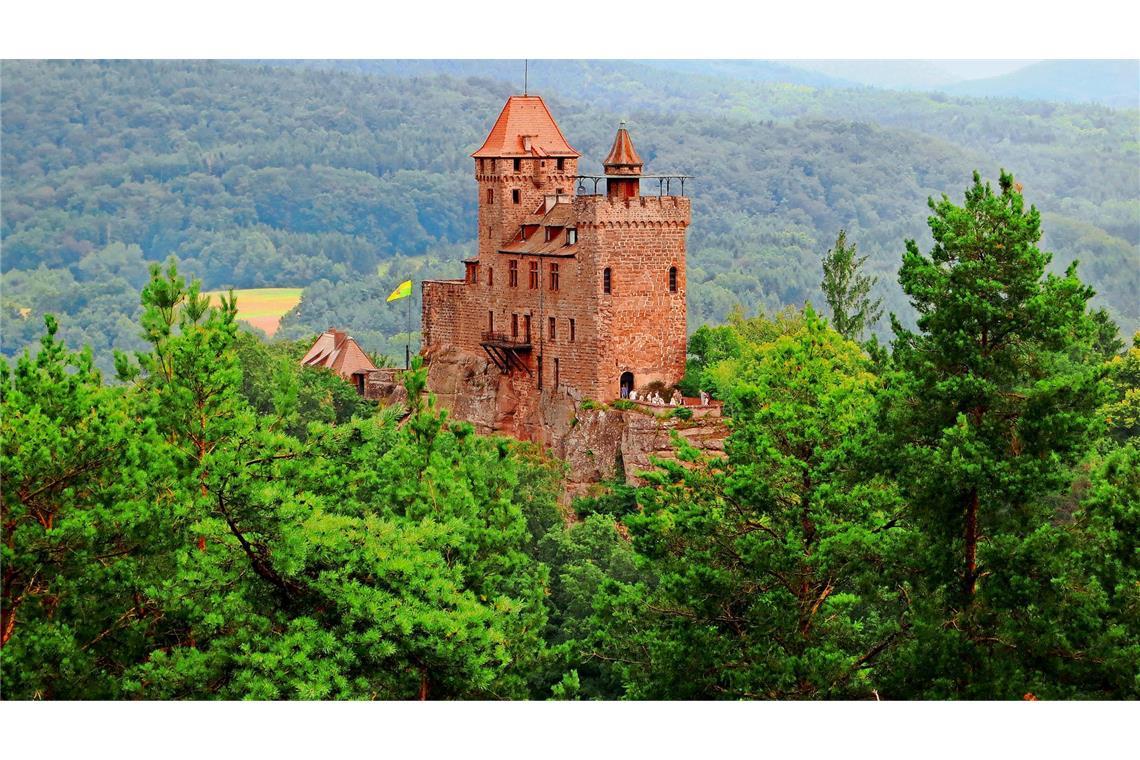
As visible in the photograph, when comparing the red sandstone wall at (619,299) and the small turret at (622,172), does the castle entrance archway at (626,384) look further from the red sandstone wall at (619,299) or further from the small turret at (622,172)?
the small turret at (622,172)

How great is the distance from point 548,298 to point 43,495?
36964 mm

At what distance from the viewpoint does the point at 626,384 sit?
73.4m

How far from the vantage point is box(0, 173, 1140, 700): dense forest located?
37.5 meters

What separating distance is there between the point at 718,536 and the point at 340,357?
51.5 m

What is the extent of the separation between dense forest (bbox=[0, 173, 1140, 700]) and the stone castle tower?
28.4 meters

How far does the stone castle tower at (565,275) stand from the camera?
237 feet

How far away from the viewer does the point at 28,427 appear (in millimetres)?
38156

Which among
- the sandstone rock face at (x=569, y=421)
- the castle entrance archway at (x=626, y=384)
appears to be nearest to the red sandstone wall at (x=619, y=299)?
the castle entrance archway at (x=626, y=384)

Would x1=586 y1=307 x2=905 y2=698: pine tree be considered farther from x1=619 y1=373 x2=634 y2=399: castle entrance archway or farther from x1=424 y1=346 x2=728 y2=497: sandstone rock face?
x1=619 y1=373 x2=634 y2=399: castle entrance archway

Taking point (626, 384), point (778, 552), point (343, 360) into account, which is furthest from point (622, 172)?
point (778, 552)

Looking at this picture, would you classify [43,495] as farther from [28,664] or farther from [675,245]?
[675,245]

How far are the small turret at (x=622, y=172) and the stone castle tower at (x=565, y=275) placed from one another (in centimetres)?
3

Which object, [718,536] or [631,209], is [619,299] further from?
[718,536]

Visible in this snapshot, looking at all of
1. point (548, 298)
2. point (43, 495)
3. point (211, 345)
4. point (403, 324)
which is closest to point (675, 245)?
point (548, 298)
